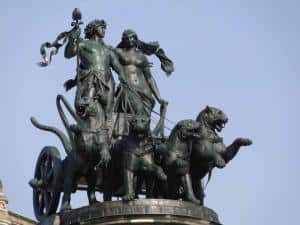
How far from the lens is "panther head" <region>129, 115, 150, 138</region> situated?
2723 centimetres

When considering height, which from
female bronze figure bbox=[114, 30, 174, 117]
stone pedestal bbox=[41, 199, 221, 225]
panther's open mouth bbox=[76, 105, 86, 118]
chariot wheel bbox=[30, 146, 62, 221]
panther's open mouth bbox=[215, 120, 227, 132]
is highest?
female bronze figure bbox=[114, 30, 174, 117]

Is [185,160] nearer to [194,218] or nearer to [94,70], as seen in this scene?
[194,218]

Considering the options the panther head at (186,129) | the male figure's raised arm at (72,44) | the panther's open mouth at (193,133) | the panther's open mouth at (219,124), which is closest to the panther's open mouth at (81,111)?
the panther head at (186,129)

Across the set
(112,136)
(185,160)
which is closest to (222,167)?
(185,160)

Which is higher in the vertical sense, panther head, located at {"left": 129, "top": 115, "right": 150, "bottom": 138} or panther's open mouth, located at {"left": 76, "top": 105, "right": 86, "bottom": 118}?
panther's open mouth, located at {"left": 76, "top": 105, "right": 86, "bottom": 118}

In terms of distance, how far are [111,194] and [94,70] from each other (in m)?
3.43

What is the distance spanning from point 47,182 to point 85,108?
247cm

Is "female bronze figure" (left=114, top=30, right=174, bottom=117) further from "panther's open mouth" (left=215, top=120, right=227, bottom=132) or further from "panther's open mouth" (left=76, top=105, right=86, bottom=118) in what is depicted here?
"panther's open mouth" (left=215, top=120, right=227, bottom=132)

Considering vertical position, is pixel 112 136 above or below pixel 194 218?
above

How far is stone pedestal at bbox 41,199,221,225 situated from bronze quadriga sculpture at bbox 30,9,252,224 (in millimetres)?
22

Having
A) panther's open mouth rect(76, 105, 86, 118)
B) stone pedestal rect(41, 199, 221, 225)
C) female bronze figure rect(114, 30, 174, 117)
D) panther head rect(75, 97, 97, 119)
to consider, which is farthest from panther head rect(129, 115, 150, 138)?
female bronze figure rect(114, 30, 174, 117)

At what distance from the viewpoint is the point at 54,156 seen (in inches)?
1159

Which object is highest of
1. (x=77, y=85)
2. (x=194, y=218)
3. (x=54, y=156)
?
(x=77, y=85)

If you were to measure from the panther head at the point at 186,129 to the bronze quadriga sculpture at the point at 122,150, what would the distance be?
0.02 m
